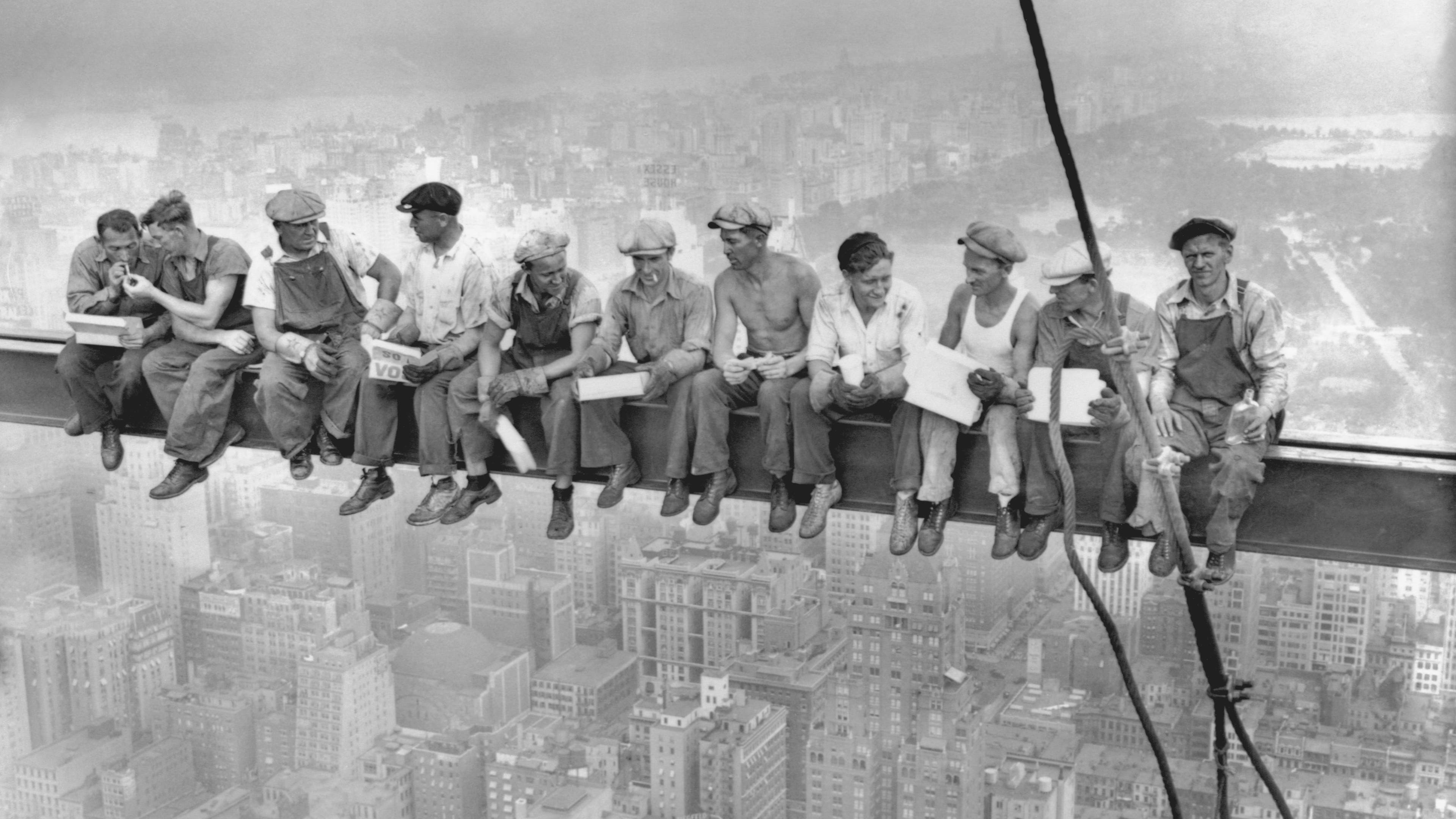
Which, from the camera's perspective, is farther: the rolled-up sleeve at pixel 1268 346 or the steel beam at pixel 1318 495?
the steel beam at pixel 1318 495

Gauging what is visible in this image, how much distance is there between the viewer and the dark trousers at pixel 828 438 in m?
6.76

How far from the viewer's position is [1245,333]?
6246 mm

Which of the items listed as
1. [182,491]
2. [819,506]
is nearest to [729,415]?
[819,506]

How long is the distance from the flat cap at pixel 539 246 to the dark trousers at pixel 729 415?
90 centimetres

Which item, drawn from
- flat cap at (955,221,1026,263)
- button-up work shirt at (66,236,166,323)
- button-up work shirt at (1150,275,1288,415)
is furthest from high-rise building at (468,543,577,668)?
button-up work shirt at (1150,275,1288,415)

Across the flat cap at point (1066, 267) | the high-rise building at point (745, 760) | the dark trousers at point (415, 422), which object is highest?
the flat cap at point (1066, 267)

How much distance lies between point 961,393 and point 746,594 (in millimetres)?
13216

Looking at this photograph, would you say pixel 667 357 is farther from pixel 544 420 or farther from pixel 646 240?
pixel 544 420

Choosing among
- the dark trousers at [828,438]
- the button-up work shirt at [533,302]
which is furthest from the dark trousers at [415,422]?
the dark trousers at [828,438]

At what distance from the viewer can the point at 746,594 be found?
19.5m

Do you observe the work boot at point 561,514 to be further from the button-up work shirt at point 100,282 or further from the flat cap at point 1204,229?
the flat cap at point 1204,229

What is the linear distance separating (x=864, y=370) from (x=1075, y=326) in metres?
0.95

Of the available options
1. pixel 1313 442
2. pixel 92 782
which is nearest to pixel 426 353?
pixel 1313 442

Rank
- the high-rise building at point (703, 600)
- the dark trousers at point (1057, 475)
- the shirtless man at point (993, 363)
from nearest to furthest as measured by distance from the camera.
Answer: the dark trousers at point (1057, 475), the shirtless man at point (993, 363), the high-rise building at point (703, 600)
